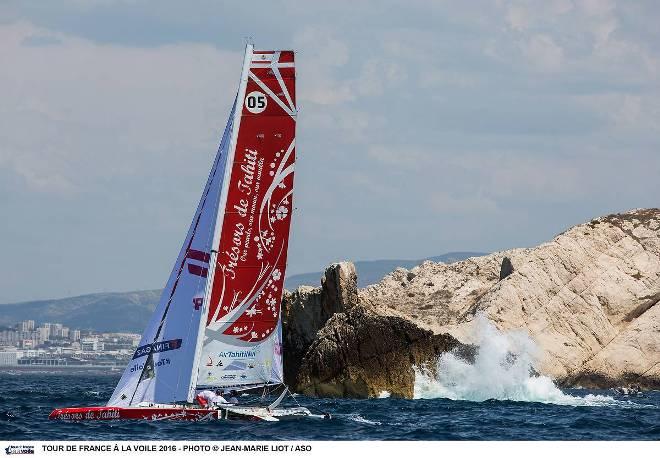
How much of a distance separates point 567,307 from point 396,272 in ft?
35.7

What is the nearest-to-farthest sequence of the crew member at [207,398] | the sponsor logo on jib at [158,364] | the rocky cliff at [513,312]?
1. the crew member at [207,398]
2. the sponsor logo on jib at [158,364]
3. the rocky cliff at [513,312]

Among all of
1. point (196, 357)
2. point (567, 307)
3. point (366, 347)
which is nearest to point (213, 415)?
point (196, 357)

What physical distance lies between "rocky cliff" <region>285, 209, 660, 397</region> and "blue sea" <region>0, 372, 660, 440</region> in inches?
204

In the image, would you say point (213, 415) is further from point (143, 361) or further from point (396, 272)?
point (396, 272)

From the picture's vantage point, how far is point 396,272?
73500 millimetres

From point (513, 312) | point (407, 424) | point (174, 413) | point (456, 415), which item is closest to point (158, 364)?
point (174, 413)

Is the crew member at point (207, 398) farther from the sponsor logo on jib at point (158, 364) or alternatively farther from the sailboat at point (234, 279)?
the sponsor logo on jib at point (158, 364)

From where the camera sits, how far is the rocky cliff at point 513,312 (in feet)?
180

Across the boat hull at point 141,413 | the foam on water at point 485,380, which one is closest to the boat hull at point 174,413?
the boat hull at point 141,413
